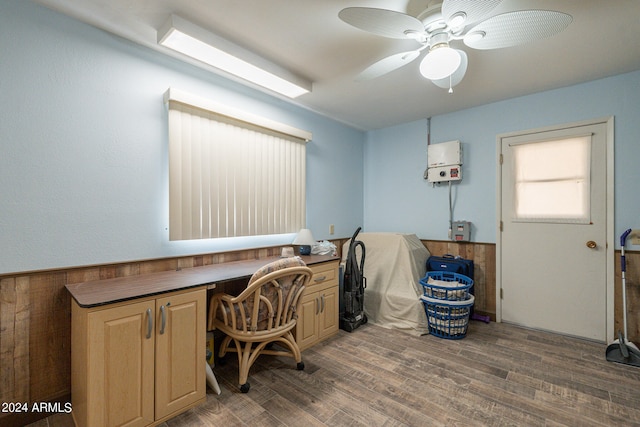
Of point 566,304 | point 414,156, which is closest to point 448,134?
point 414,156

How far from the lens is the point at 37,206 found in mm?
1713

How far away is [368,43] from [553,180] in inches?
99.1

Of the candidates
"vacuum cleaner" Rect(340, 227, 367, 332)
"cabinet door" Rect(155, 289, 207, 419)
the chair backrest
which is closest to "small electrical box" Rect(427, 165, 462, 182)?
"vacuum cleaner" Rect(340, 227, 367, 332)

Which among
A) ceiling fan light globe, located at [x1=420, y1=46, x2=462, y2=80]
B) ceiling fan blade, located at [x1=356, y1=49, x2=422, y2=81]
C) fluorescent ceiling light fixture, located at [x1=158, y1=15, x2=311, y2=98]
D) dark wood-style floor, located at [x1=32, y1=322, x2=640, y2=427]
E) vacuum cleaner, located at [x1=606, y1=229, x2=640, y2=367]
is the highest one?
fluorescent ceiling light fixture, located at [x1=158, y1=15, x2=311, y2=98]

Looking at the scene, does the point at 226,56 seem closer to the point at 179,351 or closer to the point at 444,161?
the point at 179,351

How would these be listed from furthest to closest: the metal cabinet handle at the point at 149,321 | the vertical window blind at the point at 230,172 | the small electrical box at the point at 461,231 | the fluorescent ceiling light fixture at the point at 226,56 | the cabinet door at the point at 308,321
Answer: the small electrical box at the point at 461,231
the cabinet door at the point at 308,321
the vertical window blind at the point at 230,172
the fluorescent ceiling light fixture at the point at 226,56
the metal cabinet handle at the point at 149,321

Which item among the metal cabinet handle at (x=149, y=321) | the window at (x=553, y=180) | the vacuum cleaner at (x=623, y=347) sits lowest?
the vacuum cleaner at (x=623, y=347)

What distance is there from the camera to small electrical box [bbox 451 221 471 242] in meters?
3.48

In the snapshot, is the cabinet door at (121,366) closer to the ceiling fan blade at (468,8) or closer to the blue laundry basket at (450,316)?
the ceiling fan blade at (468,8)

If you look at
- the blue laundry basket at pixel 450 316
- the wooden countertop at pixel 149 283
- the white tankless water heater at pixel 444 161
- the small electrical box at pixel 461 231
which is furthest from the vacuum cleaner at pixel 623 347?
the wooden countertop at pixel 149 283

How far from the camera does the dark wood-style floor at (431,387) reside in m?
1.74

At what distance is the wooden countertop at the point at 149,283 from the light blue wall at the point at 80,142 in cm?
19

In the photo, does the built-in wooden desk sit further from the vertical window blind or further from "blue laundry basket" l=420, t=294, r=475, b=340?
"blue laundry basket" l=420, t=294, r=475, b=340

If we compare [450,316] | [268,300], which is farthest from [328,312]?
[450,316]
